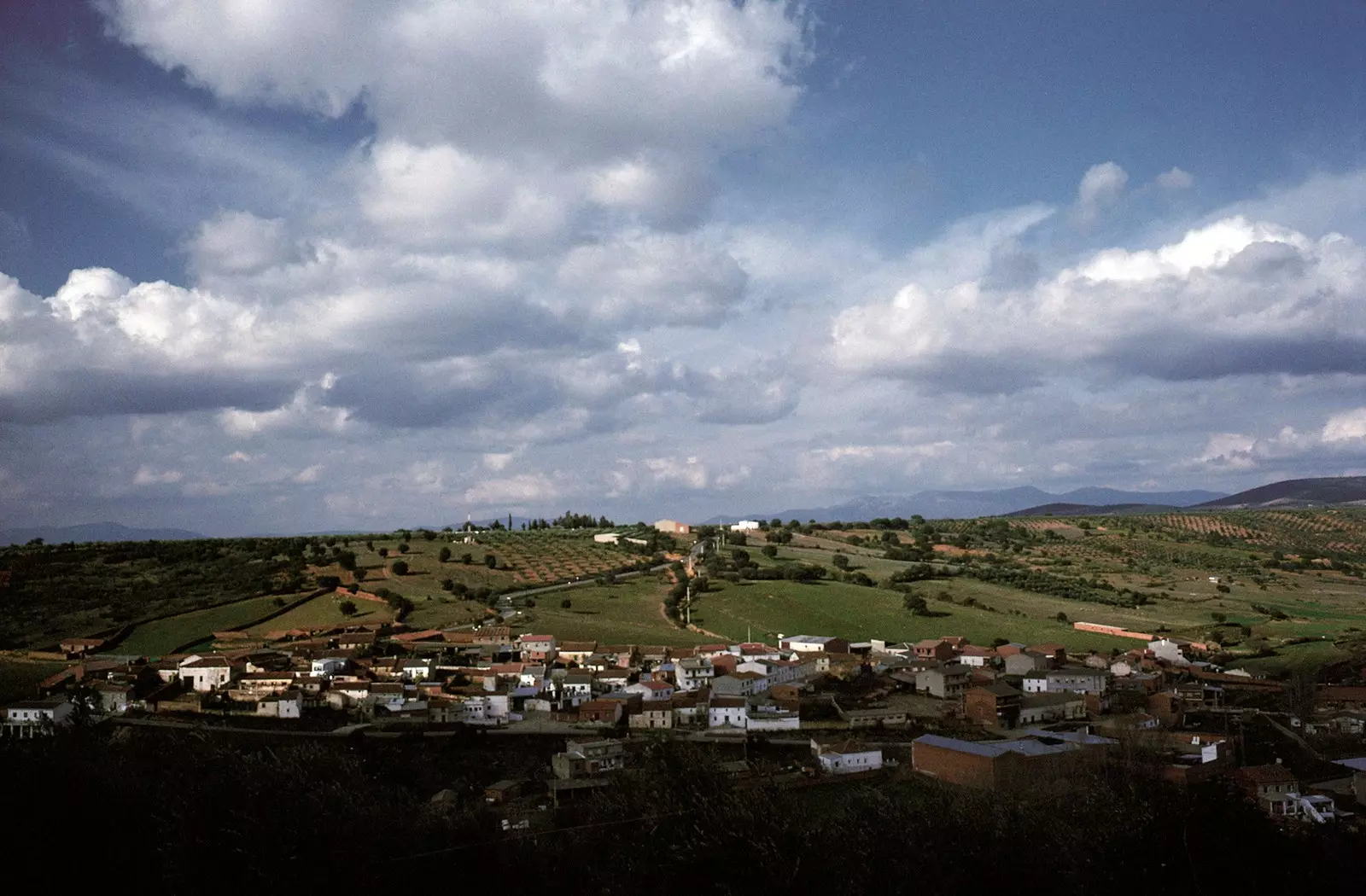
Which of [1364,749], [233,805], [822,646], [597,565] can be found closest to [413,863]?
[233,805]

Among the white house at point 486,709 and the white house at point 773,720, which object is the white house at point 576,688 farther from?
the white house at point 773,720

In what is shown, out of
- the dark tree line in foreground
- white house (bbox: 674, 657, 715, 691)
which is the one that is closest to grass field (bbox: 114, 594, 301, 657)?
white house (bbox: 674, 657, 715, 691)

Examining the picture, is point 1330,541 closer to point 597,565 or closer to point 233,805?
point 597,565

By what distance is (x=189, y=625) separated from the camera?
5347cm

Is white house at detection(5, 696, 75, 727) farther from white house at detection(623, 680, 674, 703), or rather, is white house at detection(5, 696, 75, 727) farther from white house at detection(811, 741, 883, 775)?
white house at detection(811, 741, 883, 775)

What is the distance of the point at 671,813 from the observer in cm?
1905

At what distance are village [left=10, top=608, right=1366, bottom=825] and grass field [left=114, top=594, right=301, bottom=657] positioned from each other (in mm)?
2290

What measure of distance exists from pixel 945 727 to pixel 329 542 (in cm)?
6386

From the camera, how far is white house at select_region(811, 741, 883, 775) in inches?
1187

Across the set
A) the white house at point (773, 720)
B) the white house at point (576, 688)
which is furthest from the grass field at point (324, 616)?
the white house at point (773, 720)

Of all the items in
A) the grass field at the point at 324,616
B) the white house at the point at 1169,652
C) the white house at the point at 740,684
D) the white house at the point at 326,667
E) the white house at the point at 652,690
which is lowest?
the white house at the point at 1169,652

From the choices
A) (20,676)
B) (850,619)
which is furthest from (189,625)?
(850,619)

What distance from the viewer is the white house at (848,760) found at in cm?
3014

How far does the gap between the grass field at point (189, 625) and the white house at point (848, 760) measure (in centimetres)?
3570
